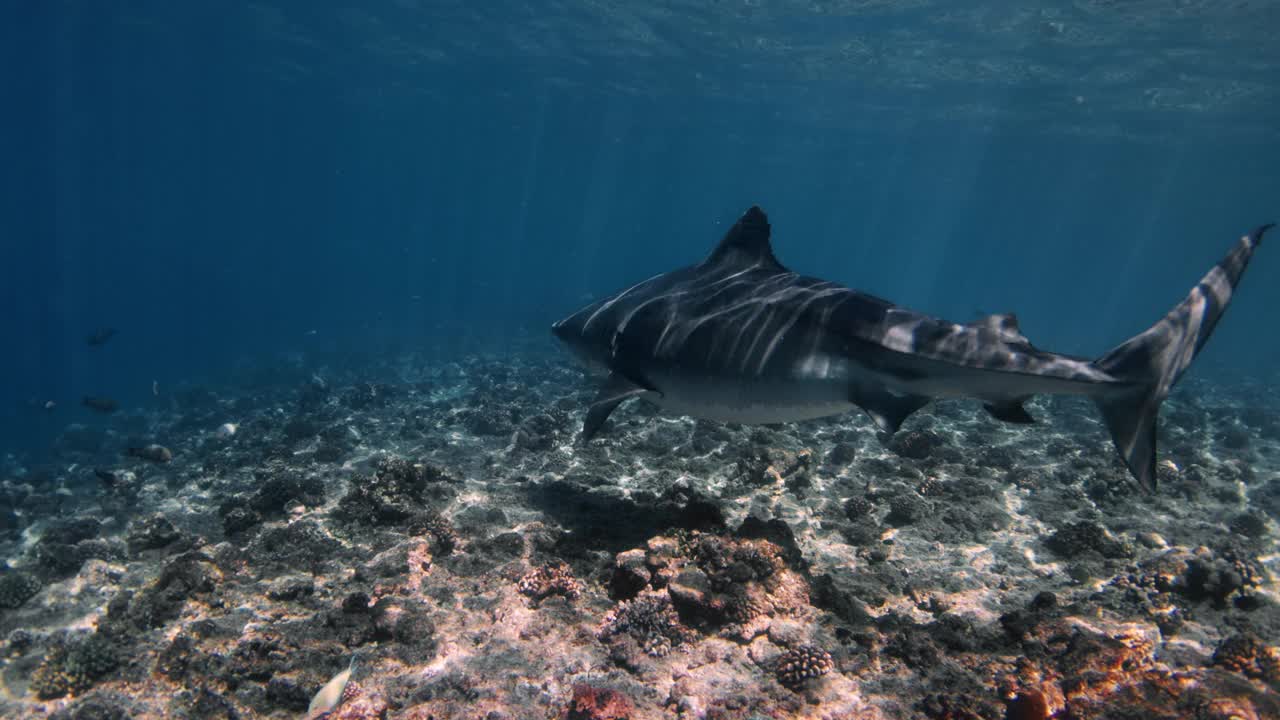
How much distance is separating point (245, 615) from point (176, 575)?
3.47ft

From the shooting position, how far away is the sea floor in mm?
4312

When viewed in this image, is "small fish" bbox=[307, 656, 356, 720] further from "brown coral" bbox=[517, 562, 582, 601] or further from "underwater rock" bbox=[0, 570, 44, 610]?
"underwater rock" bbox=[0, 570, 44, 610]

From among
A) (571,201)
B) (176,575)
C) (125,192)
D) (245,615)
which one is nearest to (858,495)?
(245,615)

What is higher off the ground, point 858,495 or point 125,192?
point 858,495

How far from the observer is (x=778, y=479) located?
9102 mm

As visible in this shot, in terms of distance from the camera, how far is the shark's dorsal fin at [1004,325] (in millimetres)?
4508

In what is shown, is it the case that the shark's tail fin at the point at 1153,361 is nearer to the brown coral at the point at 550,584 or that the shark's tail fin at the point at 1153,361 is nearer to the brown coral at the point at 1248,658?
the brown coral at the point at 1248,658

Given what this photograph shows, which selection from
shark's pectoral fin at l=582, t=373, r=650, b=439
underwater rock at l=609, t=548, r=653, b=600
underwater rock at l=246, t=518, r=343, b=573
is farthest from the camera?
underwater rock at l=246, t=518, r=343, b=573

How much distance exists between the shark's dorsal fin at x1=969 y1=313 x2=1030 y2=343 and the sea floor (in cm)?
240

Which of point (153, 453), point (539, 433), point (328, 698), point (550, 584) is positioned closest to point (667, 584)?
point (550, 584)

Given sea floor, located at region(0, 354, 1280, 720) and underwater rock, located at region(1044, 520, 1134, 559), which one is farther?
underwater rock, located at region(1044, 520, 1134, 559)

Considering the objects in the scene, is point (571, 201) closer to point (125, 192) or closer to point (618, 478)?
point (125, 192)

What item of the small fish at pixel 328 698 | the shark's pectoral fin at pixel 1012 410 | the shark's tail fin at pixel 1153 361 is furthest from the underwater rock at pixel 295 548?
the shark's tail fin at pixel 1153 361

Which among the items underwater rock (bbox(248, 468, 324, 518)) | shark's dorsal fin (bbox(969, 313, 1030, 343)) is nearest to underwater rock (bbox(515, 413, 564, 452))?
underwater rock (bbox(248, 468, 324, 518))
